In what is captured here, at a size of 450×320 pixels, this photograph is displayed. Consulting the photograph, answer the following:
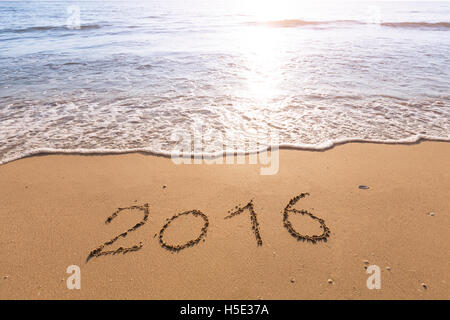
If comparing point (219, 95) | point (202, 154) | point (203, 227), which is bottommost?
point (203, 227)

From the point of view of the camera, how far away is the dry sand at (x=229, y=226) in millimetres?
2105

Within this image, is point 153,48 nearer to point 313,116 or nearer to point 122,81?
point 122,81

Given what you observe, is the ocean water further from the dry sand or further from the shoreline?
the dry sand

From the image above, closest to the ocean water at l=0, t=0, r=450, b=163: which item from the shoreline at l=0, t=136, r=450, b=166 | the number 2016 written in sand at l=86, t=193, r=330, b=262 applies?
the shoreline at l=0, t=136, r=450, b=166

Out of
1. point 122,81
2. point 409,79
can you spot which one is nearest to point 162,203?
point 122,81

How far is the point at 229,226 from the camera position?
2598mm

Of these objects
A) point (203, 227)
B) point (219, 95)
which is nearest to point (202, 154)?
Result: point (203, 227)

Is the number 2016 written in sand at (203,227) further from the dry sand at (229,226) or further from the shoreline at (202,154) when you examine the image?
the shoreline at (202,154)

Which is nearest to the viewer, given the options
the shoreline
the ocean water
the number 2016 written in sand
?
the number 2016 written in sand

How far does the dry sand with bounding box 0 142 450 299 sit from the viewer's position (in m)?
2.11

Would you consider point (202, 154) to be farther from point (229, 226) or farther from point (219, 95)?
point (219, 95)

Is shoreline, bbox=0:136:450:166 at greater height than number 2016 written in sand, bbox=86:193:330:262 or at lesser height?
greater

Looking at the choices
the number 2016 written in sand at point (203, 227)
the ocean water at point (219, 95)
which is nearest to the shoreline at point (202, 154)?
the ocean water at point (219, 95)

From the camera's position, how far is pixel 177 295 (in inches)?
81.0
